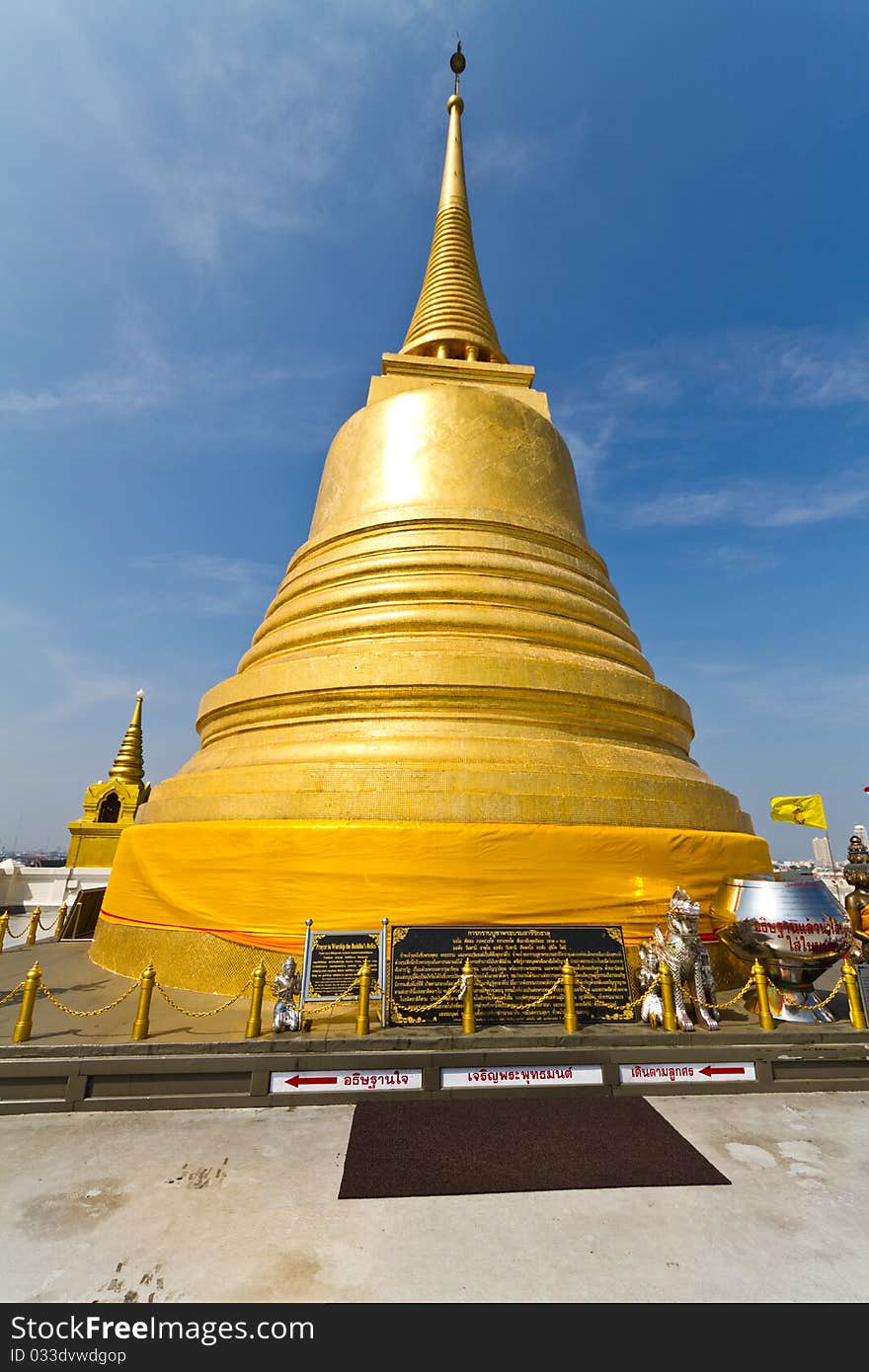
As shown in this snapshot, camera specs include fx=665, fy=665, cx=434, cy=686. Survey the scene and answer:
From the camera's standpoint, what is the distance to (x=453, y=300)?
15953mm

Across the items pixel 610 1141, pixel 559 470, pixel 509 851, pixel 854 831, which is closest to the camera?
pixel 610 1141

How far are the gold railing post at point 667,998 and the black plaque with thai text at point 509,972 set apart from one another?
32cm

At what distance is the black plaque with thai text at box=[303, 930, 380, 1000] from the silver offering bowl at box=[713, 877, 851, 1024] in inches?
136

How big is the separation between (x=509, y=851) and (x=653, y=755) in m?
2.98

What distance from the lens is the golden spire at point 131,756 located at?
86.2 ft

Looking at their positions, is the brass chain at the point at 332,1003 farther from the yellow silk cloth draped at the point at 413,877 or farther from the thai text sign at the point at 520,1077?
the thai text sign at the point at 520,1077

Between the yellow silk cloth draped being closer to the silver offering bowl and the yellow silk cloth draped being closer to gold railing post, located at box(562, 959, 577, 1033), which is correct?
the silver offering bowl

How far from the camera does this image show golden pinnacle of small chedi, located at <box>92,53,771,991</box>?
6594 millimetres

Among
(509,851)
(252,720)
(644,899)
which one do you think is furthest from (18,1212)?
(252,720)

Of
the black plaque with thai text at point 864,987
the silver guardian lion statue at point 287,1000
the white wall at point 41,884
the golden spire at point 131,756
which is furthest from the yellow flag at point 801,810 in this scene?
the golden spire at point 131,756

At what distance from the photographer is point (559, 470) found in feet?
39.7

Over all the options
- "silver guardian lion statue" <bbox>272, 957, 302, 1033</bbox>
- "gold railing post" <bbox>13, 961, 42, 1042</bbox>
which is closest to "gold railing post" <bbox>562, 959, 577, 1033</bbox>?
"silver guardian lion statue" <bbox>272, 957, 302, 1033</bbox>

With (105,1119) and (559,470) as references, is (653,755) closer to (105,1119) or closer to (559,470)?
(559,470)

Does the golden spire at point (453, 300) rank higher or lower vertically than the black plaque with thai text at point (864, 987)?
higher
